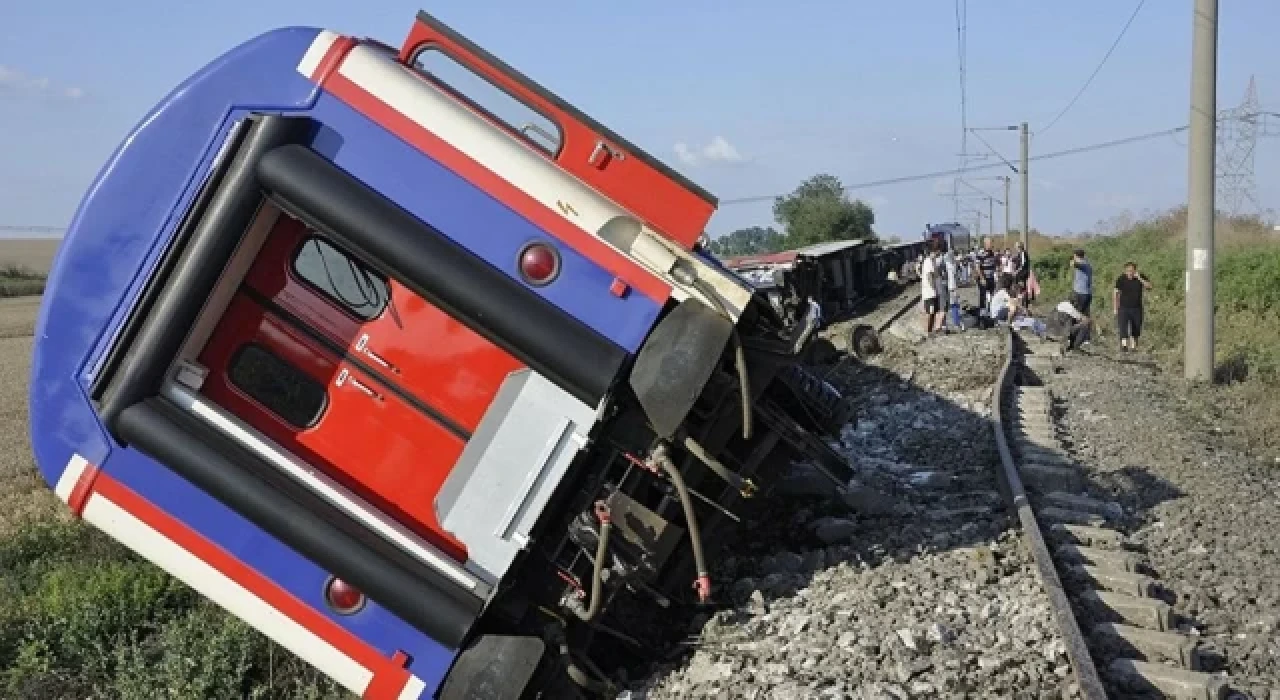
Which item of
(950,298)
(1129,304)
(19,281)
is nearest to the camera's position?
(1129,304)

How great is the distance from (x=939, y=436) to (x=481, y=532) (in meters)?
6.00

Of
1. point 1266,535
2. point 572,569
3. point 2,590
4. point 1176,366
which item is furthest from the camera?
point 1176,366

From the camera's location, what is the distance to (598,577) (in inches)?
189

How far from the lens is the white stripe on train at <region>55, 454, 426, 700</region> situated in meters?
4.83

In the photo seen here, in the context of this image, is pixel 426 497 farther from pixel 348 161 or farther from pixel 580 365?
pixel 348 161

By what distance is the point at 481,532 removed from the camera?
15.7 ft

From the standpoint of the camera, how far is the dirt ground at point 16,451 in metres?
10.2

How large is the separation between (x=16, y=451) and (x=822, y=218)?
65439mm

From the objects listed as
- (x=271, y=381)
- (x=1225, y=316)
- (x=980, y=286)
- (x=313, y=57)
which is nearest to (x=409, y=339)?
(x=271, y=381)

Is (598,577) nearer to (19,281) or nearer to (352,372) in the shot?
(352,372)

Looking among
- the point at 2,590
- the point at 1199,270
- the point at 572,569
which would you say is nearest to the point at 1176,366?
the point at 1199,270

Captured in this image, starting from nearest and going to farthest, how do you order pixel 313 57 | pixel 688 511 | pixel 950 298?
pixel 688 511
pixel 313 57
pixel 950 298

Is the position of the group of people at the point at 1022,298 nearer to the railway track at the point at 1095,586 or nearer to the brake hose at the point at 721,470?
the railway track at the point at 1095,586

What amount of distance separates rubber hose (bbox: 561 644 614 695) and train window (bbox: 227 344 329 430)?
1558 millimetres
